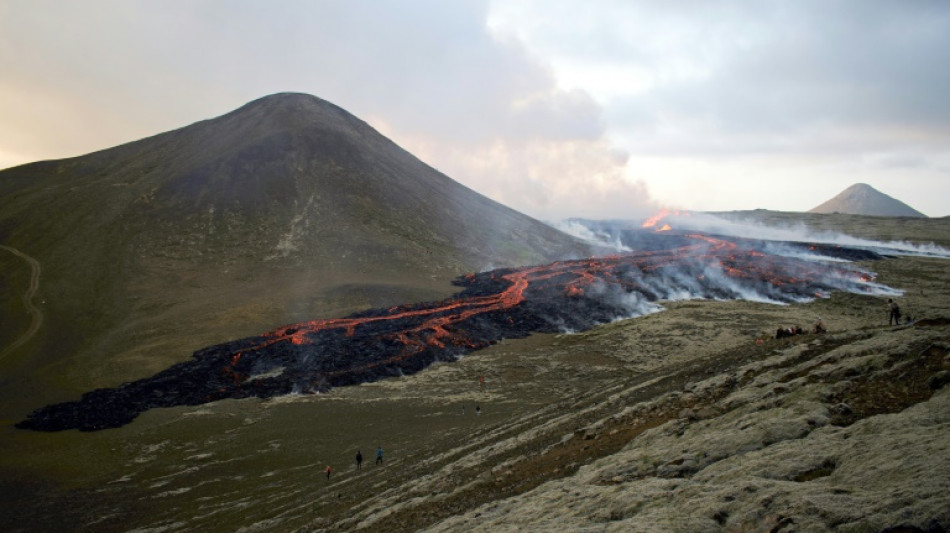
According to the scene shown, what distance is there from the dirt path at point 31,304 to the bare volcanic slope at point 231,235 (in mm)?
1127

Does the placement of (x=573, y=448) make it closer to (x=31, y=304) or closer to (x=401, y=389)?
(x=401, y=389)

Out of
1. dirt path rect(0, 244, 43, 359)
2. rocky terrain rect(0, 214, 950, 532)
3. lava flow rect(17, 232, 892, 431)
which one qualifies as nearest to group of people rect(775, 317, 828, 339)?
rocky terrain rect(0, 214, 950, 532)

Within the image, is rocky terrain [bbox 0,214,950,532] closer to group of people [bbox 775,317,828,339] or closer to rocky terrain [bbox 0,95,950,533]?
rocky terrain [bbox 0,95,950,533]

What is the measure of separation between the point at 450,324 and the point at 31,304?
66.9 m

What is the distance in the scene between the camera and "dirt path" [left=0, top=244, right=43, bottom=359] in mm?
71438

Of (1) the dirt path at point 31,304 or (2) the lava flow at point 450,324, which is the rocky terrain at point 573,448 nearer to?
(2) the lava flow at point 450,324

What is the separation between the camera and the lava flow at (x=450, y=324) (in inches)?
2072

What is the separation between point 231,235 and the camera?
115250mm

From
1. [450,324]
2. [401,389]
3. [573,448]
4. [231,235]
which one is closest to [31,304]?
[231,235]

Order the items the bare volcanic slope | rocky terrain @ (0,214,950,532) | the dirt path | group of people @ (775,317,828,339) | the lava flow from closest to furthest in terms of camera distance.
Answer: rocky terrain @ (0,214,950,532) → group of people @ (775,317,828,339) → the lava flow → the dirt path → the bare volcanic slope

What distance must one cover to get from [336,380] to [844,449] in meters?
48.6

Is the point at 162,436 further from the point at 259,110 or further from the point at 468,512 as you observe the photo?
the point at 259,110

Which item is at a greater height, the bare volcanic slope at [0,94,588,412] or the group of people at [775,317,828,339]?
the bare volcanic slope at [0,94,588,412]

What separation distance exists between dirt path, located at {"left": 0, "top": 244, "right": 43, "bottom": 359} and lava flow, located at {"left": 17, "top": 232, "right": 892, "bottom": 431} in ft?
88.9
